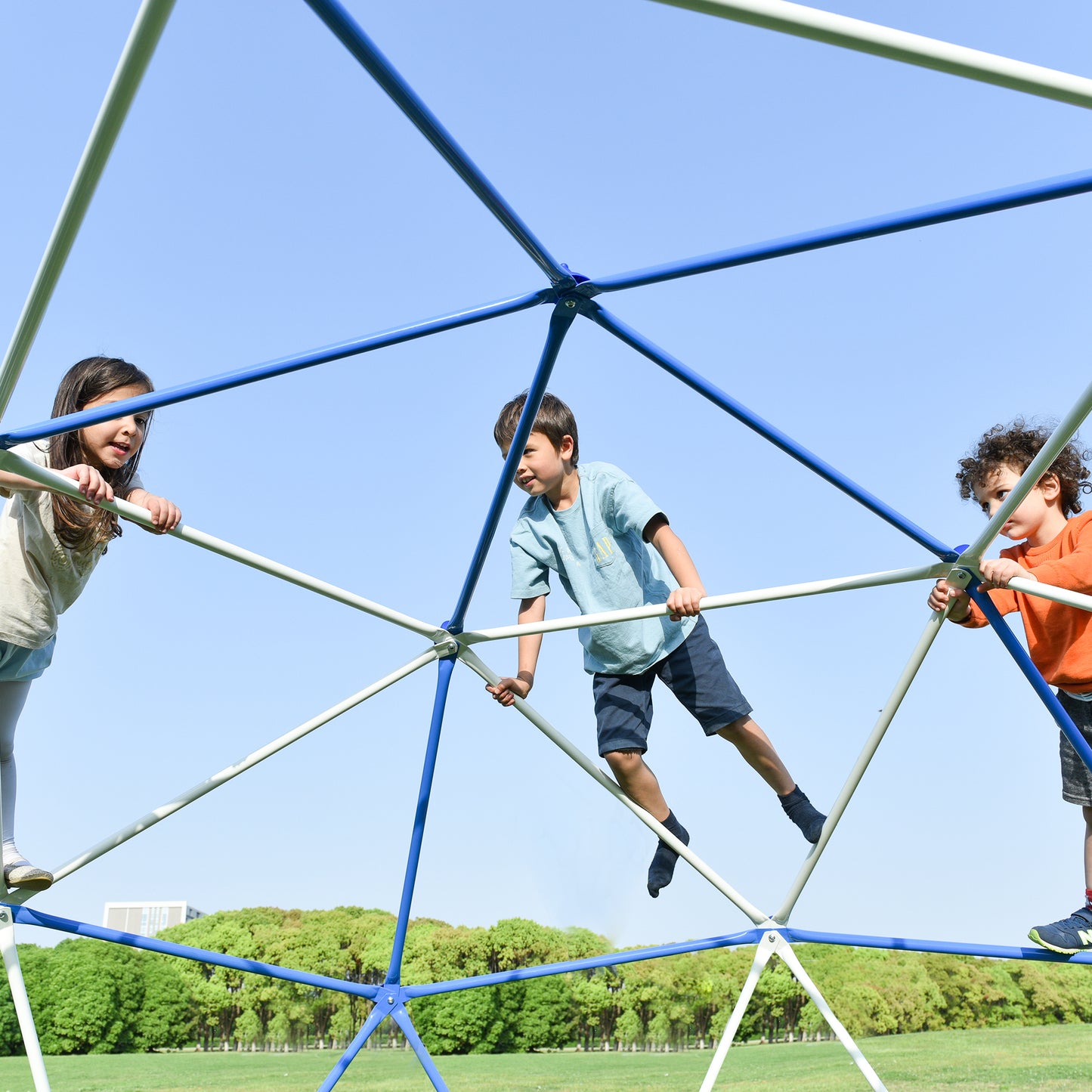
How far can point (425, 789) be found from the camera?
5.11m

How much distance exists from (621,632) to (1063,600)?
205 centimetres

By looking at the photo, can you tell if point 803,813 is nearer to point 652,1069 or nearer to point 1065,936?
point 1065,936

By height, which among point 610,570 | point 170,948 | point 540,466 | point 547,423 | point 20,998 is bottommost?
point 20,998

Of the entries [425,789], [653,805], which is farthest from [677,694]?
[425,789]

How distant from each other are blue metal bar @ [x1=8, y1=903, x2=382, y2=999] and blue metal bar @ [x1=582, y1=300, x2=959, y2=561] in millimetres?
3160

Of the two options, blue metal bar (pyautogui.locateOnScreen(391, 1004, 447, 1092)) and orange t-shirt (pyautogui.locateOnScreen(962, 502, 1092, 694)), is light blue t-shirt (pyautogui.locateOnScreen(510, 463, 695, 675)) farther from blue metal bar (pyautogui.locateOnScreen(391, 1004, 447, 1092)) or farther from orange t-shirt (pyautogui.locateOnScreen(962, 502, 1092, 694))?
blue metal bar (pyautogui.locateOnScreen(391, 1004, 447, 1092))

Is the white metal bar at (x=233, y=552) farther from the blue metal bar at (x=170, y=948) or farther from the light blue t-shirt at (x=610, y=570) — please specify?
the blue metal bar at (x=170, y=948)

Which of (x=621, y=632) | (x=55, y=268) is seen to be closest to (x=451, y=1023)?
(x=621, y=632)

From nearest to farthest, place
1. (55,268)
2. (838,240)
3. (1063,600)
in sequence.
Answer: (55,268) < (838,240) < (1063,600)

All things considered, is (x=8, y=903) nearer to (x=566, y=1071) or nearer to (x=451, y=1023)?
(x=566, y=1071)

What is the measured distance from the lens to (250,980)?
20.2 m

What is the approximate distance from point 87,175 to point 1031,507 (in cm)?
408

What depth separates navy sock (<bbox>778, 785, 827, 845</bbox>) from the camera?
5.10 metres

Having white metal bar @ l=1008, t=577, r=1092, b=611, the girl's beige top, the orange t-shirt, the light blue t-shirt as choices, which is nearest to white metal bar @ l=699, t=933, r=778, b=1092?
the light blue t-shirt
